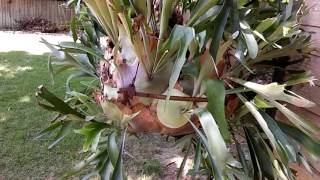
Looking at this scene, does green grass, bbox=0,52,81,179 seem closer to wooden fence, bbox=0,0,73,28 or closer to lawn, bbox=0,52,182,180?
lawn, bbox=0,52,182,180

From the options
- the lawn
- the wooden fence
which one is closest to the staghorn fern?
the lawn

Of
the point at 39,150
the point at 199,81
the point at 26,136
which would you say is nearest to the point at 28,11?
the point at 26,136

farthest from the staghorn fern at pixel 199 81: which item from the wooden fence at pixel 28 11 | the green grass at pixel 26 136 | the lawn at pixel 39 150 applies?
the wooden fence at pixel 28 11

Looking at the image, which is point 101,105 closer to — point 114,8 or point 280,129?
point 114,8

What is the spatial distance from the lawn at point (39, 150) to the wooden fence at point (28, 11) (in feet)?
17.5

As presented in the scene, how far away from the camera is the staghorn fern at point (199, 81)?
0.83 m

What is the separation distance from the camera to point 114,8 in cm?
88

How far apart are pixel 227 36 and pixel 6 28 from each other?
8.55m

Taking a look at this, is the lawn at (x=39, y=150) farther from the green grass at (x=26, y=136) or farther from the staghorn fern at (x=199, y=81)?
the staghorn fern at (x=199, y=81)

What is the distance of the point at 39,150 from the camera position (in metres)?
2.67

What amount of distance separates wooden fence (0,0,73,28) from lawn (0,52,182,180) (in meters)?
5.34

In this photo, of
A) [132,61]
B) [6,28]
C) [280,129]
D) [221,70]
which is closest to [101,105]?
[132,61]

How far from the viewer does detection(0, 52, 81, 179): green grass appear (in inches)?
95.2

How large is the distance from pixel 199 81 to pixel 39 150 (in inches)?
81.2
